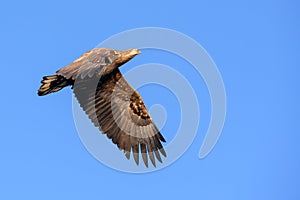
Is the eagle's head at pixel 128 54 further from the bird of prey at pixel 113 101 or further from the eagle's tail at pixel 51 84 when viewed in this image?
the eagle's tail at pixel 51 84

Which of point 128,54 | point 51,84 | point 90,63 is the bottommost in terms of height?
point 51,84

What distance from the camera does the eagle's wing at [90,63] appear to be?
1823 centimetres

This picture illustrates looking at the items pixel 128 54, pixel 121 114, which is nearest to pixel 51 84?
pixel 128 54

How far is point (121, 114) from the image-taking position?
65.9 ft

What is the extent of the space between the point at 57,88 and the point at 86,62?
0.90 metres

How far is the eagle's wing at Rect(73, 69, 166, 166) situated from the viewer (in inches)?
766

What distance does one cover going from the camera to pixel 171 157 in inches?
764

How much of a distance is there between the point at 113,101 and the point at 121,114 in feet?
1.05

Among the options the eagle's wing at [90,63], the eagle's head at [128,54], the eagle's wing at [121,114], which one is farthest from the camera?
the eagle's wing at [121,114]

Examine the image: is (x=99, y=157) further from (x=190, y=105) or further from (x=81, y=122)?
(x=190, y=105)

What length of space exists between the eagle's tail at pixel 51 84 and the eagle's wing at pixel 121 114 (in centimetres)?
42

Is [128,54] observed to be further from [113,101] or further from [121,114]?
[121,114]

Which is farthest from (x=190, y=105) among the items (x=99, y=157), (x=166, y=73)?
(x=99, y=157)

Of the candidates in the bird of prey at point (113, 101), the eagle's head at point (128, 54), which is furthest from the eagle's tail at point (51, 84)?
the eagle's head at point (128, 54)
